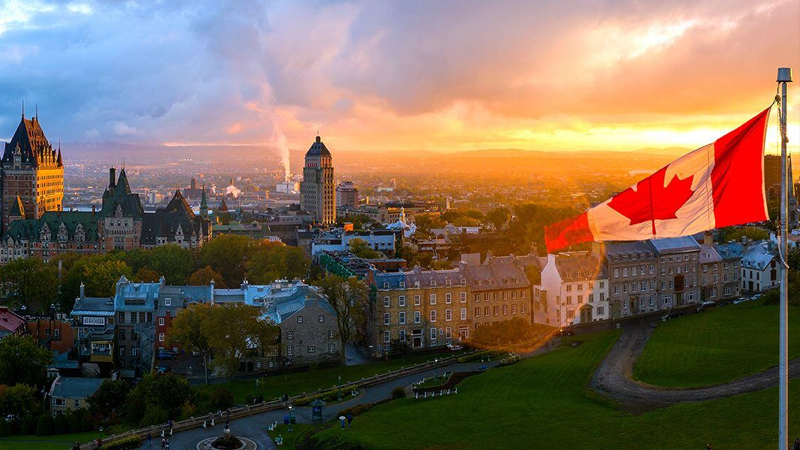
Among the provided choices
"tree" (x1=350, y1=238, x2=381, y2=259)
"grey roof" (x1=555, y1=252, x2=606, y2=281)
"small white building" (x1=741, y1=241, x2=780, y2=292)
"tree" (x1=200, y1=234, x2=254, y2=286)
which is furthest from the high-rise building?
"small white building" (x1=741, y1=241, x2=780, y2=292)

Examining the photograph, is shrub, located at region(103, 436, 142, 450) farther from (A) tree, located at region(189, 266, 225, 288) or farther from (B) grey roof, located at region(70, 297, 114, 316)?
(A) tree, located at region(189, 266, 225, 288)

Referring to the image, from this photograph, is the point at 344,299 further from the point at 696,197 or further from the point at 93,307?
the point at 696,197

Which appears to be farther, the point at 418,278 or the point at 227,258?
the point at 227,258

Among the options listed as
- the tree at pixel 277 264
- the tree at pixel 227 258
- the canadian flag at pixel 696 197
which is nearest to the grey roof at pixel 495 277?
the tree at pixel 277 264

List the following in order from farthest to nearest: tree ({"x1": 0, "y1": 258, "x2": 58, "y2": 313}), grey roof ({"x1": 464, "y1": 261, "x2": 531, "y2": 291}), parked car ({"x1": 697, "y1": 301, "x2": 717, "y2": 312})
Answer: tree ({"x1": 0, "y1": 258, "x2": 58, "y2": 313}), parked car ({"x1": 697, "y1": 301, "x2": 717, "y2": 312}), grey roof ({"x1": 464, "y1": 261, "x2": 531, "y2": 291})

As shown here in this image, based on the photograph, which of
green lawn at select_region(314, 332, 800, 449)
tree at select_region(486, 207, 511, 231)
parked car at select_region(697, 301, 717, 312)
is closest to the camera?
green lawn at select_region(314, 332, 800, 449)

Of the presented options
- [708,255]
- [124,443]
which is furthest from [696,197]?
[708,255]
